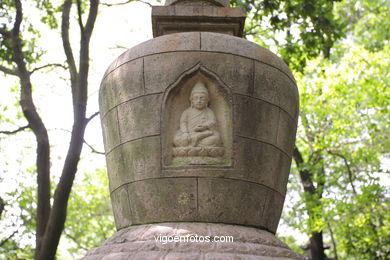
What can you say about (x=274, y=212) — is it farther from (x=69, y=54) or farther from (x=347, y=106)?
(x=347, y=106)

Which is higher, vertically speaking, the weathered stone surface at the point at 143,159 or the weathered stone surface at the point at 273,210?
the weathered stone surface at the point at 143,159

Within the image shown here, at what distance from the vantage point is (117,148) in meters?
5.09

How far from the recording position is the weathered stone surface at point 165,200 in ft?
14.9

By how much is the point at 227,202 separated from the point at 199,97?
114 centimetres

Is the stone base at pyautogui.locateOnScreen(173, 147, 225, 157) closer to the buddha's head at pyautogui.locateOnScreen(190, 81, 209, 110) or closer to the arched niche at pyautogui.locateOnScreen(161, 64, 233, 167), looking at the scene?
the arched niche at pyautogui.locateOnScreen(161, 64, 233, 167)

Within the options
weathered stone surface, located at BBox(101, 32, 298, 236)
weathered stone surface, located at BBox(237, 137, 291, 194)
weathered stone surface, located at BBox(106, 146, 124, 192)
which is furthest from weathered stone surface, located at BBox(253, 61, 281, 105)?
weathered stone surface, located at BBox(106, 146, 124, 192)

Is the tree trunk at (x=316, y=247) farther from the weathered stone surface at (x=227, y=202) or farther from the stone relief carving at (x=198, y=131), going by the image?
the stone relief carving at (x=198, y=131)

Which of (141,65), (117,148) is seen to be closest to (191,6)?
(141,65)

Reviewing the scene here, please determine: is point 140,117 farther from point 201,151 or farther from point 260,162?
point 260,162

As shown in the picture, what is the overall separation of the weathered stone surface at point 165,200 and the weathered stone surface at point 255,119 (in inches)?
30.9

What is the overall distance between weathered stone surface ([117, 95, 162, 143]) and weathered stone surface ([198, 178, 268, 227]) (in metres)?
0.79

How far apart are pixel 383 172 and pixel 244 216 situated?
10.1m

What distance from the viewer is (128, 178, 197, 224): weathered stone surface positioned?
14.9ft

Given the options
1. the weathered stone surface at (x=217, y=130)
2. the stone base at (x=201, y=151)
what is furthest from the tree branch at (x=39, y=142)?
the stone base at (x=201, y=151)
